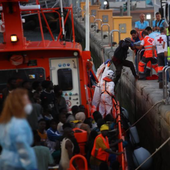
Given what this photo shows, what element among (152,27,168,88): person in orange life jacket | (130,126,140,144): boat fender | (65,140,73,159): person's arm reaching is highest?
(152,27,168,88): person in orange life jacket

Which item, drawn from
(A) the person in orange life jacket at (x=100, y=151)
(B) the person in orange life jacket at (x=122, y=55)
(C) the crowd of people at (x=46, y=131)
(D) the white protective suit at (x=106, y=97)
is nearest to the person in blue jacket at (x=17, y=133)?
(C) the crowd of people at (x=46, y=131)

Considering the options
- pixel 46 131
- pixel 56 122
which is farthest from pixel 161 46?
pixel 46 131

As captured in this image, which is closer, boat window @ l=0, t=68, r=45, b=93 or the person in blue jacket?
the person in blue jacket

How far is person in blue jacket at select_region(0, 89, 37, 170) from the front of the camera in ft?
13.9

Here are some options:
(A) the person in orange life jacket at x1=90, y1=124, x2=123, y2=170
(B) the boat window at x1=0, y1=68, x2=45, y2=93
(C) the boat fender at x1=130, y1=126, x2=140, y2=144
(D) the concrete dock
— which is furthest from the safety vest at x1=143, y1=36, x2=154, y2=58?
(A) the person in orange life jacket at x1=90, y1=124, x2=123, y2=170

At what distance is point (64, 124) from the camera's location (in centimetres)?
748

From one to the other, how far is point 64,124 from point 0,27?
3494 millimetres

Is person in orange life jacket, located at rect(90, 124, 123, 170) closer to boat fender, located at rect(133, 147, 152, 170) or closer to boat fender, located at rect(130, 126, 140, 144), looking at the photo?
boat fender, located at rect(133, 147, 152, 170)

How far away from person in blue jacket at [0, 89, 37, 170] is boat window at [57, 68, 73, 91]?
5600mm

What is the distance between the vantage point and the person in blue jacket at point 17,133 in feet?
13.9

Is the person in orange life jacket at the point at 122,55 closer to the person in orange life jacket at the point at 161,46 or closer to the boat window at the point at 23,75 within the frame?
the person in orange life jacket at the point at 161,46

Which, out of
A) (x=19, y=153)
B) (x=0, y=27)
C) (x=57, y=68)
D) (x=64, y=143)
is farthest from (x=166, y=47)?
(x=19, y=153)

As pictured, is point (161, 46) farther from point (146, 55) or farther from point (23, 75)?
point (23, 75)

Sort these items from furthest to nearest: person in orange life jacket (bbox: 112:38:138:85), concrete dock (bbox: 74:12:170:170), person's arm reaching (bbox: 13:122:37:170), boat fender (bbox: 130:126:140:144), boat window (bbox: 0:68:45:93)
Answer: person in orange life jacket (bbox: 112:38:138:85) < boat fender (bbox: 130:126:140:144) < boat window (bbox: 0:68:45:93) < concrete dock (bbox: 74:12:170:170) < person's arm reaching (bbox: 13:122:37:170)
